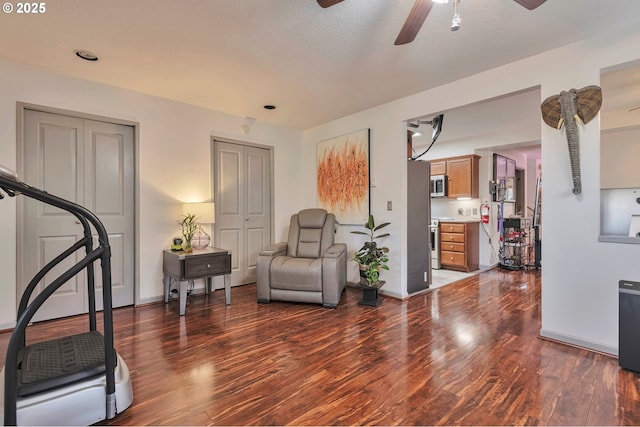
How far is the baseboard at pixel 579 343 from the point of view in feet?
7.39

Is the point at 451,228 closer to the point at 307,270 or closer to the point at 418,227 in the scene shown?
the point at 418,227

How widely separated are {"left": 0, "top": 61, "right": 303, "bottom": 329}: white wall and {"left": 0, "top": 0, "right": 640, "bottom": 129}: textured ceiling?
16cm

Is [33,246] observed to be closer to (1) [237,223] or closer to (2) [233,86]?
(1) [237,223]

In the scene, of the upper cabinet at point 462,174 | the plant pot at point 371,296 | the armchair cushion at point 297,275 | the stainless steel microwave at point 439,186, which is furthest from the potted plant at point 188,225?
the upper cabinet at point 462,174

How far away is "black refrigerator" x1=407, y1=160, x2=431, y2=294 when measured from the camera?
12.8 ft

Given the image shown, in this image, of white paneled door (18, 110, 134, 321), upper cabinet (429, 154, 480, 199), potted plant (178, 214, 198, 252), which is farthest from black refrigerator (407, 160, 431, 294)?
white paneled door (18, 110, 134, 321)

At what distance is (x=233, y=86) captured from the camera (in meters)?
3.28

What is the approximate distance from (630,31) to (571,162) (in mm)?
957

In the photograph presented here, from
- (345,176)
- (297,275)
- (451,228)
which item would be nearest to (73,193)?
(297,275)

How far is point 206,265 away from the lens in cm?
331

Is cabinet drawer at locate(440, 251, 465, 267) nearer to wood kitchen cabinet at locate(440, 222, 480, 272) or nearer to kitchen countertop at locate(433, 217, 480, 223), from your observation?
wood kitchen cabinet at locate(440, 222, 480, 272)

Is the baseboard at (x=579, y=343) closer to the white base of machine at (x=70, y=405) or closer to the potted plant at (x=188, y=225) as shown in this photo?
the white base of machine at (x=70, y=405)

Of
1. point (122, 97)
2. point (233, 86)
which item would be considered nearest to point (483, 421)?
point (233, 86)

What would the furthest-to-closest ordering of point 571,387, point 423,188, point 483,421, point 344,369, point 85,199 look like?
1. point 423,188
2. point 85,199
3. point 344,369
4. point 571,387
5. point 483,421
